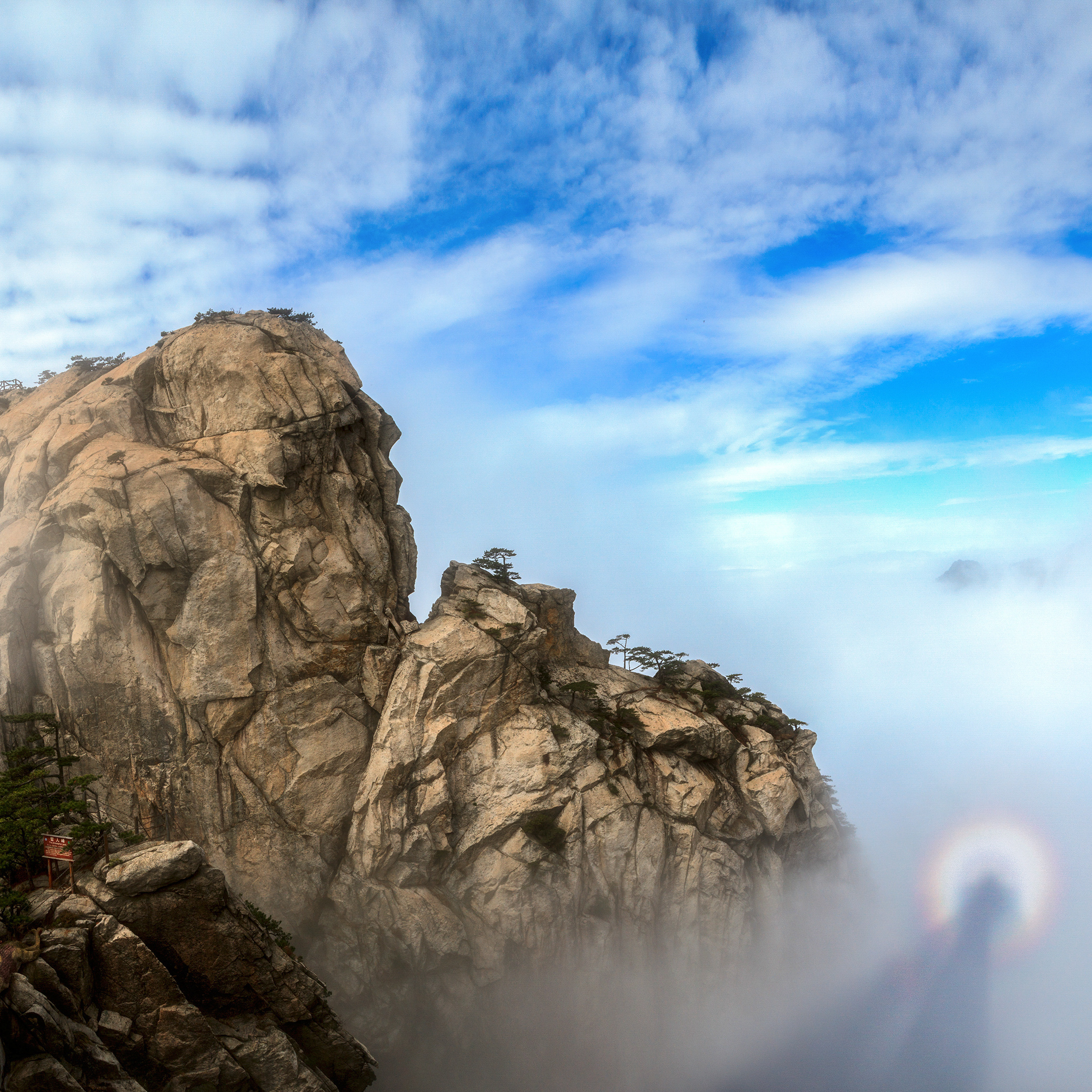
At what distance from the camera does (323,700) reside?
1823 inches

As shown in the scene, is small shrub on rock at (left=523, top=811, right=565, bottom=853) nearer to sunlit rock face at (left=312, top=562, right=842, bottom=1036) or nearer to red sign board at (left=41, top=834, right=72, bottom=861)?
sunlit rock face at (left=312, top=562, right=842, bottom=1036)

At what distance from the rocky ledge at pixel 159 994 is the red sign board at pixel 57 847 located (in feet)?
4.11

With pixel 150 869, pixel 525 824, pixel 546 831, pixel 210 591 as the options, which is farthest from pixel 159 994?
pixel 546 831

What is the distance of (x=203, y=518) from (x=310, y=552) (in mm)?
7360

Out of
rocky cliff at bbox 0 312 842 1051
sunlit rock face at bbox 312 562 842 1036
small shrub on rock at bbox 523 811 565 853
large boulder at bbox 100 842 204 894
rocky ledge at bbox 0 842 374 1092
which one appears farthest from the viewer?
small shrub on rock at bbox 523 811 565 853

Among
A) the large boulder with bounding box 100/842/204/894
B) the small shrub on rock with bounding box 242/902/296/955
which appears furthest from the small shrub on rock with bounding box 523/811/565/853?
the large boulder with bounding box 100/842/204/894

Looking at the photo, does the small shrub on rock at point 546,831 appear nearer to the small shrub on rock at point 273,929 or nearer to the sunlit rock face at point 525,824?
the sunlit rock face at point 525,824

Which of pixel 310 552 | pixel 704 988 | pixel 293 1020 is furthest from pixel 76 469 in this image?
pixel 704 988

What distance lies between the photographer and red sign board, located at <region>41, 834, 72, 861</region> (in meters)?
29.1

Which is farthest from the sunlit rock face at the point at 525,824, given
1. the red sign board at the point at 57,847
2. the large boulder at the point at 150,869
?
the red sign board at the point at 57,847

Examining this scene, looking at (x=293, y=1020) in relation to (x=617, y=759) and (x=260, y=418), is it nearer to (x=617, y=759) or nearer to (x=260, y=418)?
(x=617, y=759)

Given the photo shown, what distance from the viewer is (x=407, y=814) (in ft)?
147

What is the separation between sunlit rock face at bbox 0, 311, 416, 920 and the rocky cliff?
0.51 feet

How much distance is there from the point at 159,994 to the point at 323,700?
66.7 feet
